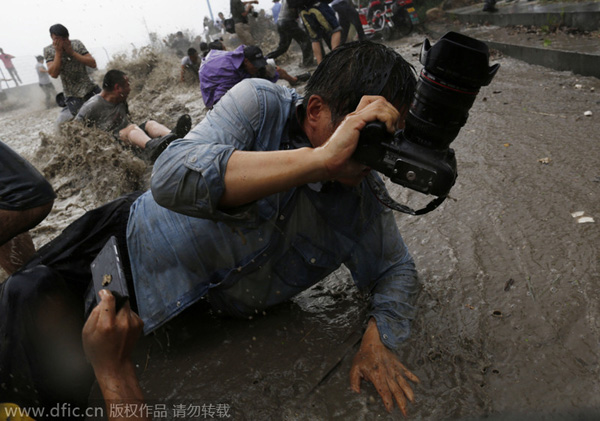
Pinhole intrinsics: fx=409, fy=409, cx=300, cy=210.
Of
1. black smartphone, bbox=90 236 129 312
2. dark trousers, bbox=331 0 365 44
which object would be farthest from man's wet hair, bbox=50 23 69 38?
black smartphone, bbox=90 236 129 312

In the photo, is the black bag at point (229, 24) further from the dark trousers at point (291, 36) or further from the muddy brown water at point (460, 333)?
the muddy brown water at point (460, 333)

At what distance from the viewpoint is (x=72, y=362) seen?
1.62 meters

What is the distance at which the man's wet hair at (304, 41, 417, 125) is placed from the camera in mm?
1475

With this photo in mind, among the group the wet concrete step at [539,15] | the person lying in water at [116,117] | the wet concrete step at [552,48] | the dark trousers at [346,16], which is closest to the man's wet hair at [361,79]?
the person lying in water at [116,117]

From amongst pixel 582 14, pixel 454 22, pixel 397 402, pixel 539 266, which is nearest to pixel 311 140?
pixel 397 402

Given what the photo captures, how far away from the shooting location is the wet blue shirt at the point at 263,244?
5.35 ft

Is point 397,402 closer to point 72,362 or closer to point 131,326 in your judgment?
point 131,326

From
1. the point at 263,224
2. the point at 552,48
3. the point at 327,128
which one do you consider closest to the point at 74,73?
the point at 263,224

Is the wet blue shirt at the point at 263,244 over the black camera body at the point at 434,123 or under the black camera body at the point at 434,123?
under

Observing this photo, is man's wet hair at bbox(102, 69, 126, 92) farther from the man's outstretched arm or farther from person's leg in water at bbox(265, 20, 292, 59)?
the man's outstretched arm

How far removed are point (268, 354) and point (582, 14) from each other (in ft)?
20.8

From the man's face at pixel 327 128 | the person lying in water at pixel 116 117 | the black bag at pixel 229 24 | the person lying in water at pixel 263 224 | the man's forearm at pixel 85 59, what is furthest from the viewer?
the black bag at pixel 229 24

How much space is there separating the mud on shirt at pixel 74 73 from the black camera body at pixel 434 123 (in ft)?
18.1

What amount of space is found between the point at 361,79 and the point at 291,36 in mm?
7402
